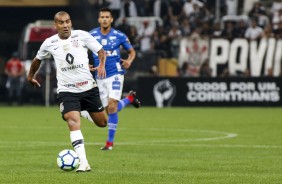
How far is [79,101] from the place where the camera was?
13617 mm

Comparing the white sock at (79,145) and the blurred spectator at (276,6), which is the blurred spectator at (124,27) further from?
the white sock at (79,145)

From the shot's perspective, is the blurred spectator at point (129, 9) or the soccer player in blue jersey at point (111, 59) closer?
the soccer player in blue jersey at point (111, 59)

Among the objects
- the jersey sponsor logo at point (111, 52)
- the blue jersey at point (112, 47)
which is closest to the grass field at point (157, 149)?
the blue jersey at point (112, 47)

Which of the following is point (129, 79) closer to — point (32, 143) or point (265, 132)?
point (265, 132)

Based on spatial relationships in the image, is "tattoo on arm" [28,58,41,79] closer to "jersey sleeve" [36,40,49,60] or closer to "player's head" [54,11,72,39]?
"jersey sleeve" [36,40,49,60]

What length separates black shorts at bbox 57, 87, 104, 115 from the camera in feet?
43.9

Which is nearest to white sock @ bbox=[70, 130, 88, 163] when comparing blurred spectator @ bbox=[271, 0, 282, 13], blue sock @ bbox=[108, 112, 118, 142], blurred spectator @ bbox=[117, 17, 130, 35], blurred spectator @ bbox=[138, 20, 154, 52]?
blue sock @ bbox=[108, 112, 118, 142]

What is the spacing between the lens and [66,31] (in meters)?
13.4

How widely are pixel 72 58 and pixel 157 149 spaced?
385 cm

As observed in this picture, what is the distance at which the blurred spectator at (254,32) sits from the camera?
36125 millimetres

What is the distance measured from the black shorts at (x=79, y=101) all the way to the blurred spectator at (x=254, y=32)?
22.5 metres

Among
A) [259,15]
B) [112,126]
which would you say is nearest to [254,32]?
[259,15]

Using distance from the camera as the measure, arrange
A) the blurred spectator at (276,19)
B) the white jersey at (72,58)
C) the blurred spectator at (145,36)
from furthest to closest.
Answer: the blurred spectator at (145,36) < the blurred spectator at (276,19) < the white jersey at (72,58)

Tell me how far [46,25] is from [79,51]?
79.3ft
